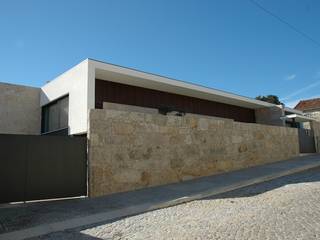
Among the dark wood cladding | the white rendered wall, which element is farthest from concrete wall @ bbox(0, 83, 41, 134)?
the dark wood cladding

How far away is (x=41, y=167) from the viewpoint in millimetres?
8008

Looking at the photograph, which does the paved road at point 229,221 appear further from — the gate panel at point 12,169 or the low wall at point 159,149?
the gate panel at point 12,169

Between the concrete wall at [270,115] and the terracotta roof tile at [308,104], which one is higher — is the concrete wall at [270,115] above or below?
below

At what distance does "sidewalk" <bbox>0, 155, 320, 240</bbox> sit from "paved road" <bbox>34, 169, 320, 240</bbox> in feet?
1.36

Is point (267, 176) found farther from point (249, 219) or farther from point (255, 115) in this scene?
point (255, 115)

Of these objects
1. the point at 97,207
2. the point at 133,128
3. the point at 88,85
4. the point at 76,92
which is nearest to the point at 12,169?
the point at 97,207

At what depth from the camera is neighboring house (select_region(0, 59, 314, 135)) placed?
10727 mm

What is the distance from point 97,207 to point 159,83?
7.61m

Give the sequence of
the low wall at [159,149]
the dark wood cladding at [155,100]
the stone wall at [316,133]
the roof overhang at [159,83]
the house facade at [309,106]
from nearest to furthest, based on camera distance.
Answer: the low wall at [159,149] < the roof overhang at [159,83] < the dark wood cladding at [155,100] < the stone wall at [316,133] < the house facade at [309,106]

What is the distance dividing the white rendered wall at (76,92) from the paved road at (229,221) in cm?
521

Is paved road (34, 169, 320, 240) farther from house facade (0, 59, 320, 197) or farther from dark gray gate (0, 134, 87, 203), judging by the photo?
dark gray gate (0, 134, 87, 203)

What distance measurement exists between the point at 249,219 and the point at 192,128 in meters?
5.81

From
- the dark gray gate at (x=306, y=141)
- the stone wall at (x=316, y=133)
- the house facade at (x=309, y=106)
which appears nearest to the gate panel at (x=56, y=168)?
the dark gray gate at (x=306, y=141)

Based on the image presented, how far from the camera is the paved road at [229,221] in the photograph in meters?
4.82
